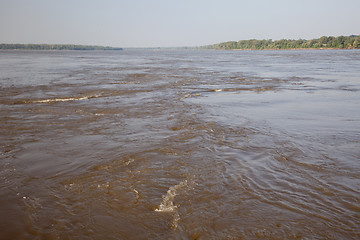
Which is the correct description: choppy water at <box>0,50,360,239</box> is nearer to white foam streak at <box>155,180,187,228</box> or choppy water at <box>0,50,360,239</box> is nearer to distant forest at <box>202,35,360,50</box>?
white foam streak at <box>155,180,187,228</box>

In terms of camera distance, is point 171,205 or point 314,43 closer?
point 171,205

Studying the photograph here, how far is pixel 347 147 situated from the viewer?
6242 mm

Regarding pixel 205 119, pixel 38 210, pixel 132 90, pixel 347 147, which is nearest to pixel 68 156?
pixel 38 210

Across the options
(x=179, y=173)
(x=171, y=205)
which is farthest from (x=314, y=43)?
(x=171, y=205)

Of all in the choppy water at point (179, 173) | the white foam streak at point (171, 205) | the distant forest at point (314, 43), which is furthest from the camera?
the distant forest at point (314, 43)

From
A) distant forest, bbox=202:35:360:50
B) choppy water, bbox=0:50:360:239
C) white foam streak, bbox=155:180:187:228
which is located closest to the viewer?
choppy water, bbox=0:50:360:239

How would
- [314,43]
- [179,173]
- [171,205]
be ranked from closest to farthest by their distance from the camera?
[171,205] → [179,173] → [314,43]

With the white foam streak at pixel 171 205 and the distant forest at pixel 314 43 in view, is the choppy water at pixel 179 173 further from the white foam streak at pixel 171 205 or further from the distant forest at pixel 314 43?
the distant forest at pixel 314 43

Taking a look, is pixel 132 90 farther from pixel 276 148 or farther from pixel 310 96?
pixel 276 148

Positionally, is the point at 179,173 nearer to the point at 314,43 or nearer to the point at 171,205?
the point at 171,205

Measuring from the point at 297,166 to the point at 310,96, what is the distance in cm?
933

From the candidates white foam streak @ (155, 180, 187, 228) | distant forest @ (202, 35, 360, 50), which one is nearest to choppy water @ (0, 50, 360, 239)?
white foam streak @ (155, 180, 187, 228)

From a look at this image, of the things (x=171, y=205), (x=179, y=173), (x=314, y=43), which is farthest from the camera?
(x=314, y=43)

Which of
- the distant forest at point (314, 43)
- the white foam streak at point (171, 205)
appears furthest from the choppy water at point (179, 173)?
the distant forest at point (314, 43)
